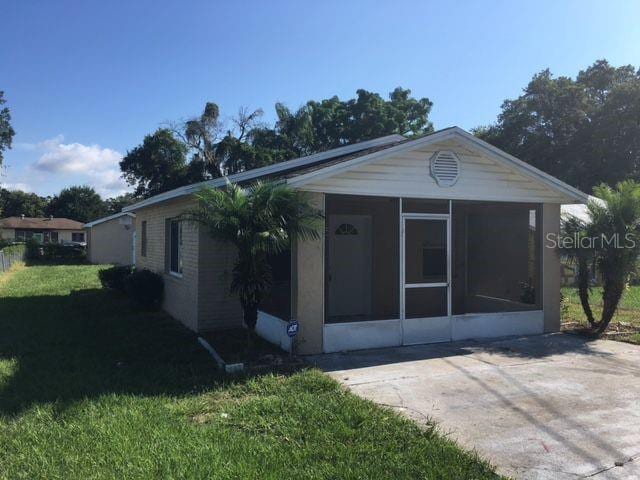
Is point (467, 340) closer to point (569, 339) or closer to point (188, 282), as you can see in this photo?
point (569, 339)

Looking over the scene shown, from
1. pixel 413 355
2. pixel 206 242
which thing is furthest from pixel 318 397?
pixel 206 242

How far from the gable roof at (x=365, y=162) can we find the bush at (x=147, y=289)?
1.81 metres

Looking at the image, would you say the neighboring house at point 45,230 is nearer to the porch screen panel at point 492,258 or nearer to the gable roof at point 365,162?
the gable roof at point 365,162

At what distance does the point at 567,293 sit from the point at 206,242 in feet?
40.1

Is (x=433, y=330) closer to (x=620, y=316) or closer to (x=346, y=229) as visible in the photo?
(x=346, y=229)

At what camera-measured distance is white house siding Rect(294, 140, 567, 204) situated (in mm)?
8023

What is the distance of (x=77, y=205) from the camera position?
74.1 m

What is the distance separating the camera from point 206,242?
973 centimetres

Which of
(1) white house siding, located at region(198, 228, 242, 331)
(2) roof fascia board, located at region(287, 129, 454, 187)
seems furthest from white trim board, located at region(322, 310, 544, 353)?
(1) white house siding, located at region(198, 228, 242, 331)

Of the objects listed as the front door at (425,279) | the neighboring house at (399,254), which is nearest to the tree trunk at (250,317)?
the neighboring house at (399,254)

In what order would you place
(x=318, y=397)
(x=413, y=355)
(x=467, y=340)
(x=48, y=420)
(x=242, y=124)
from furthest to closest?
1. (x=242, y=124)
2. (x=467, y=340)
3. (x=413, y=355)
4. (x=318, y=397)
5. (x=48, y=420)

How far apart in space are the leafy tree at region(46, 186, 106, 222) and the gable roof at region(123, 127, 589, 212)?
68.0 meters

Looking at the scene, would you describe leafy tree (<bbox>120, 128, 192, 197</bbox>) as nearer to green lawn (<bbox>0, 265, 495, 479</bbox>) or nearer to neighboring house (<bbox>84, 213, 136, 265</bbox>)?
neighboring house (<bbox>84, 213, 136, 265</bbox>)

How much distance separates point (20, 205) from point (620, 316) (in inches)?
3207
